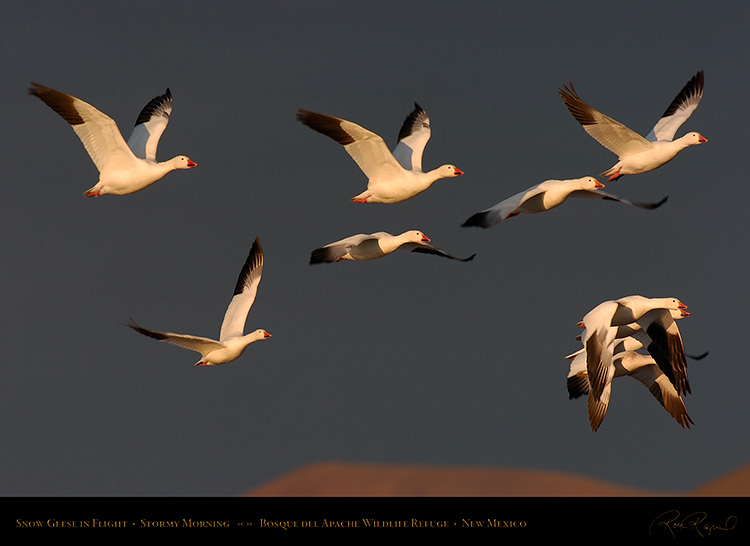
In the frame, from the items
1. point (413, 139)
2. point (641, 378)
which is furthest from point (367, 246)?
point (641, 378)

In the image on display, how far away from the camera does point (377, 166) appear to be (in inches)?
854

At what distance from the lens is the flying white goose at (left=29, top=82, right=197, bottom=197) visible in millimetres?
20922

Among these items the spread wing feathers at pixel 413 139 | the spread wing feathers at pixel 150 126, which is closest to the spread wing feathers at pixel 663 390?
the spread wing feathers at pixel 413 139

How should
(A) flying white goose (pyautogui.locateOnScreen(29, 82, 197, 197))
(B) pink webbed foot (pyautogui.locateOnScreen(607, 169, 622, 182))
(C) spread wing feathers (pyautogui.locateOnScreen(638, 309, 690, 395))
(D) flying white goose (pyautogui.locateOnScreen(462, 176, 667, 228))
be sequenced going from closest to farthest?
(C) spread wing feathers (pyautogui.locateOnScreen(638, 309, 690, 395))
(D) flying white goose (pyautogui.locateOnScreen(462, 176, 667, 228))
(A) flying white goose (pyautogui.locateOnScreen(29, 82, 197, 197))
(B) pink webbed foot (pyautogui.locateOnScreen(607, 169, 622, 182))

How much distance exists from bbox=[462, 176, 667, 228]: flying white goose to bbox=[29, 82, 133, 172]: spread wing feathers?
7206 mm

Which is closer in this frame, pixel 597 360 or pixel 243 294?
pixel 597 360

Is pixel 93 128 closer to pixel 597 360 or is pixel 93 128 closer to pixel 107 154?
pixel 107 154

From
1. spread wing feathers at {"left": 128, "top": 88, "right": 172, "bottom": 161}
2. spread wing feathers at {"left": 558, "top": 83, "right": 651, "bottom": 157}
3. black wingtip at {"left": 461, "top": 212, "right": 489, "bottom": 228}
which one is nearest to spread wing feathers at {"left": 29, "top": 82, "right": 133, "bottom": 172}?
spread wing feathers at {"left": 128, "top": 88, "right": 172, "bottom": 161}

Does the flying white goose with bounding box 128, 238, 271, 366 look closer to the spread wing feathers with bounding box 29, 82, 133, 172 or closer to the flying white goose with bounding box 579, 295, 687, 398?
the spread wing feathers with bounding box 29, 82, 133, 172

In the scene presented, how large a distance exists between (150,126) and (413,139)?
19.0 feet

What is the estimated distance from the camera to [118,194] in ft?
73.1
